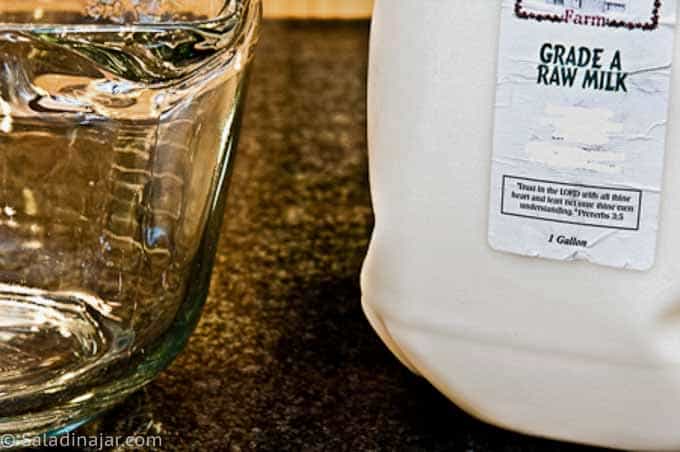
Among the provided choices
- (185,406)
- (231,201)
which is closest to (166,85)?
(185,406)

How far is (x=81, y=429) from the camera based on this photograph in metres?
0.50

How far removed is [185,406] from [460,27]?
0.64 feet

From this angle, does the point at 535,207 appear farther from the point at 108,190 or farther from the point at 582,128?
the point at 108,190

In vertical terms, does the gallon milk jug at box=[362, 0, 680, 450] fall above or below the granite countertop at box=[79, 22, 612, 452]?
above

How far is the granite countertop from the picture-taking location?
19.7 inches

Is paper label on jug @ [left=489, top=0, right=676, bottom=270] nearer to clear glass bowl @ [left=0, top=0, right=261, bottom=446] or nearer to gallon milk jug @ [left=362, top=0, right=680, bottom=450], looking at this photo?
gallon milk jug @ [left=362, top=0, right=680, bottom=450]

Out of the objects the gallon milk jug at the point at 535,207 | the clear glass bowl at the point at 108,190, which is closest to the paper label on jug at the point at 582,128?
the gallon milk jug at the point at 535,207

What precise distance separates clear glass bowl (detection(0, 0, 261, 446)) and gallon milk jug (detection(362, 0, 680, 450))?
69 mm

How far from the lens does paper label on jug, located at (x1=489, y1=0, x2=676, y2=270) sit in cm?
42

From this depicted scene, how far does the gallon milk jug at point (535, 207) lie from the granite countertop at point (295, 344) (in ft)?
0.14

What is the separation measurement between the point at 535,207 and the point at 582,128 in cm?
3

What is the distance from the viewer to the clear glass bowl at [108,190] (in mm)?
467

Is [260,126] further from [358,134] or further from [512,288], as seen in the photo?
[512,288]

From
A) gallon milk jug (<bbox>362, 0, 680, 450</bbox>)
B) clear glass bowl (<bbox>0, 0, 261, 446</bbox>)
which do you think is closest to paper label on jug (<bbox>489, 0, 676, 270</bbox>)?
gallon milk jug (<bbox>362, 0, 680, 450</bbox>)
